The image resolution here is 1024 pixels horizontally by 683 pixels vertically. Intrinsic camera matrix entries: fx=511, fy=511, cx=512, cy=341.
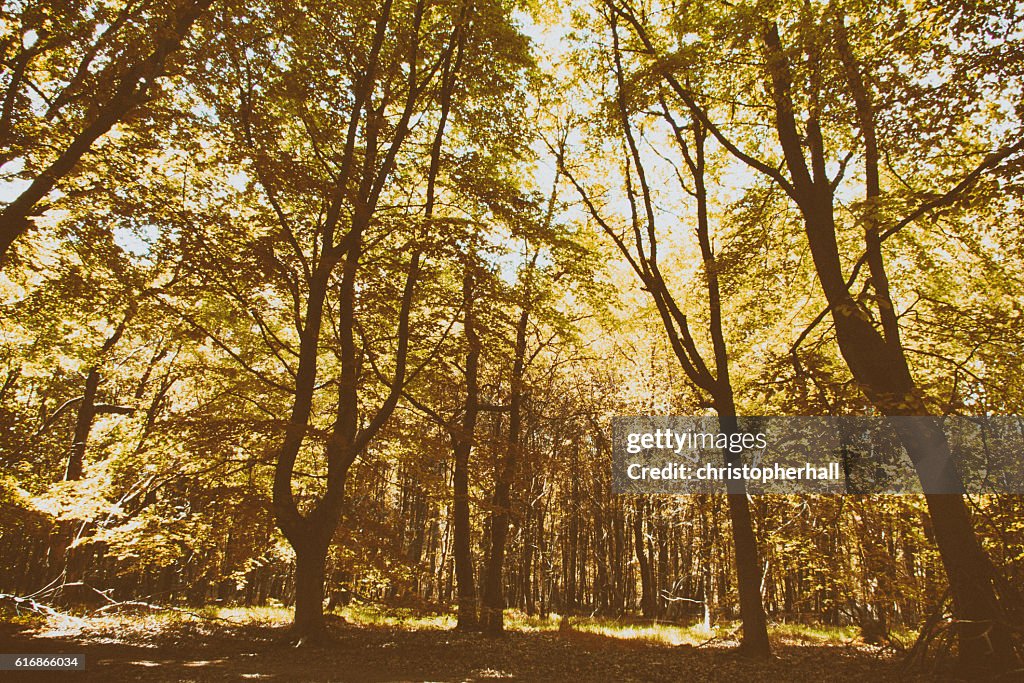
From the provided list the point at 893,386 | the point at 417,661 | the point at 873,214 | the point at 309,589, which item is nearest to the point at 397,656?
the point at 417,661

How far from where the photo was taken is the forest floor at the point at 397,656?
8.05 m

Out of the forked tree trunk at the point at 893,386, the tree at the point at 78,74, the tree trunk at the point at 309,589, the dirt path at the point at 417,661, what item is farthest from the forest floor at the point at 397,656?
the tree at the point at 78,74

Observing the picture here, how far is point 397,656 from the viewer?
10.1 metres

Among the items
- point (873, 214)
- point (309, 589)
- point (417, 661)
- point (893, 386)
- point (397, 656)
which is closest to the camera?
point (873, 214)

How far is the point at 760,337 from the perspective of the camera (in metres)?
16.4

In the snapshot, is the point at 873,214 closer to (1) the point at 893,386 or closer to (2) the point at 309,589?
(1) the point at 893,386

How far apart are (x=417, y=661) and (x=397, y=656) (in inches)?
21.3

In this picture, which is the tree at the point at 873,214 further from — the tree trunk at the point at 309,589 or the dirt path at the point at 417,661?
the tree trunk at the point at 309,589

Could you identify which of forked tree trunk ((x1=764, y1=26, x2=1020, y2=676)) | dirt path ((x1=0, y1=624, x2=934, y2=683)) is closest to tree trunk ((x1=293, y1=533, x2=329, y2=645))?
dirt path ((x1=0, y1=624, x2=934, y2=683))

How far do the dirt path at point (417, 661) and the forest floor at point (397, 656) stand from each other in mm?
21

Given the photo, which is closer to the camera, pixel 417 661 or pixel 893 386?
pixel 893 386

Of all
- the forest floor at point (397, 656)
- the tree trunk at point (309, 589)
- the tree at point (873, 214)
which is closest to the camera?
the tree at point (873, 214)

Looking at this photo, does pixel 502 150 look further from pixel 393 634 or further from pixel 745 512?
pixel 393 634

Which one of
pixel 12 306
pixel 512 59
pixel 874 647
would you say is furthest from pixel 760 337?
pixel 12 306
